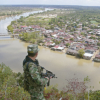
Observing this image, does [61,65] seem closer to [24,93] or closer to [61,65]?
[61,65]

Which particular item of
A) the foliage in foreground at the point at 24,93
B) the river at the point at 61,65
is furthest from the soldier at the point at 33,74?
the river at the point at 61,65

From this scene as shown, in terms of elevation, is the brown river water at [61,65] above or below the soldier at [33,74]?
below

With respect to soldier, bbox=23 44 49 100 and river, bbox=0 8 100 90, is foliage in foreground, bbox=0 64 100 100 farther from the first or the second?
river, bbox=0 8 100 90

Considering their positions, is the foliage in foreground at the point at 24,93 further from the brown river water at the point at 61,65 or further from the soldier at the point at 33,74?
the brown river water at the point at 61,65

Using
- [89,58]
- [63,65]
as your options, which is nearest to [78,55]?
[89,58]

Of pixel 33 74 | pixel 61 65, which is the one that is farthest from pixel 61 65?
pixel 33 74

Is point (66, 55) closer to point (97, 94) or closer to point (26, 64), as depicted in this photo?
point (97, 94)
